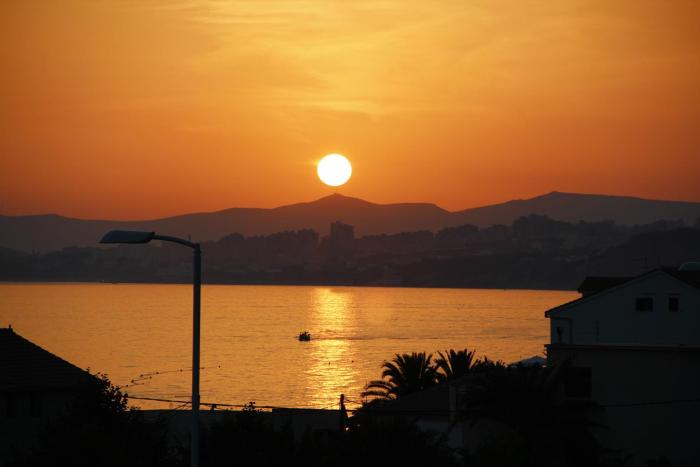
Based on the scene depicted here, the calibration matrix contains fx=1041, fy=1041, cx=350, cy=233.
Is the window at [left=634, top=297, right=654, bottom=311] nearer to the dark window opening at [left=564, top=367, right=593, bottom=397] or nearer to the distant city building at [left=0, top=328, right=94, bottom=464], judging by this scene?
the dark window opening at [left=564, top=367, right=593, bottom=397]

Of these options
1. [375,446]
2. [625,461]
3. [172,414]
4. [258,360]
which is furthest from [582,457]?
[258,360]

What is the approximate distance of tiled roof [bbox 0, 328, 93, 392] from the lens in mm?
45375

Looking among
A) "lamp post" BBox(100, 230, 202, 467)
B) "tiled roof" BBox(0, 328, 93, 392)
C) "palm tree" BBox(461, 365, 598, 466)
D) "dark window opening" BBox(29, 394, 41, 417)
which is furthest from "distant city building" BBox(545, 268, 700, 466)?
"lamp post" BBox(100, 230, 202, 467)

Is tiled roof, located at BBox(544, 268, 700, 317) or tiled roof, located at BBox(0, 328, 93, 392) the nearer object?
tiled roof, located at BBox(0, 328, 93, 392)

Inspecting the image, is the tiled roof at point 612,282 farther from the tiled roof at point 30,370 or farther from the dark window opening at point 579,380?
the tiled roof at point 30,370

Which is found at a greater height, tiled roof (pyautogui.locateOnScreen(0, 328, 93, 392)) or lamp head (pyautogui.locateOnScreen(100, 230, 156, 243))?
lamp head (pyautogui.locateOnScreen(100, 230, 156, 243))

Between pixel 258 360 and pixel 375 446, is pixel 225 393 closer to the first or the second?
pixel 258 360

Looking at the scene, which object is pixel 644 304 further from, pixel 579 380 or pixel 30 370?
pixel 30 370

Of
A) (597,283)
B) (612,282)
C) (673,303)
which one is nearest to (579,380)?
(673,303)

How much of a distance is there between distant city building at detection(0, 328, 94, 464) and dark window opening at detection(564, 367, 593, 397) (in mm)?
21007

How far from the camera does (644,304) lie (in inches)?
2522

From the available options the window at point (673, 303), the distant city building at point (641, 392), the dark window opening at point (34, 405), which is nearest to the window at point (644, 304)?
the window at point (673, 303)

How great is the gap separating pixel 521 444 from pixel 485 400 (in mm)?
5848

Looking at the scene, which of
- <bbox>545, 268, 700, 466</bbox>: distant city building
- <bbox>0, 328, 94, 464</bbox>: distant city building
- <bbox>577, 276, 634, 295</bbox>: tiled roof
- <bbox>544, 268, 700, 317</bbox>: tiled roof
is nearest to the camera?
<bbox>545, 268, 700, 466</bbox>: distant city building
